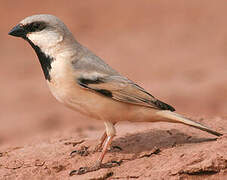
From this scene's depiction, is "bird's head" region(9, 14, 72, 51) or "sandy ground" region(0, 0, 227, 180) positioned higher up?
"bird's head" region(9, 14, 72, 51)

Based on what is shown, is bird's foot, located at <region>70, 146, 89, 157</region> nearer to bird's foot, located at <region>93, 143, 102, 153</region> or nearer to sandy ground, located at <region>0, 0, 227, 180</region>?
sandy ground, located at <region>0, 0, 227, 180</region>

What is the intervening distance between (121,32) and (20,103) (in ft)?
25.3

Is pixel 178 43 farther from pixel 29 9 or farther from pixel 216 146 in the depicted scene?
pixel 216 146

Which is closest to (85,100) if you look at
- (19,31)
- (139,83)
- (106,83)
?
(106,83)

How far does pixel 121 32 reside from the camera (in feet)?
68.0

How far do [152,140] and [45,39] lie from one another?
2.25 meters

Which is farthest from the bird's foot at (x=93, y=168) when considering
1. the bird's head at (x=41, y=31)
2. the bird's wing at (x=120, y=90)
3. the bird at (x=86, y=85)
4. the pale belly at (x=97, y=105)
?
the bird's head at (x=41, y=31)

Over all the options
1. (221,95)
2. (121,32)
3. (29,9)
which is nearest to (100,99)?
(221,95)

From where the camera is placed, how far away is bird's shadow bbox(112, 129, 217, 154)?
21.7 ft

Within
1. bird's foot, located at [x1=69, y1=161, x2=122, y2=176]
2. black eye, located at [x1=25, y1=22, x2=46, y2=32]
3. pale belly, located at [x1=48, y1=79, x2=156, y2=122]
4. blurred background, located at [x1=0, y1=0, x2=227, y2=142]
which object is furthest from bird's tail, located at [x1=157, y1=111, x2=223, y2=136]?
blurred background, located at [x1=0, y1=0, x2=227, y2=142]

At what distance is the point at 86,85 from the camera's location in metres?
6.10

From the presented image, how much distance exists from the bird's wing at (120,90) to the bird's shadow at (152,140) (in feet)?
1.97

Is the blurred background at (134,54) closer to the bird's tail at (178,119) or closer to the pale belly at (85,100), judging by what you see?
the pale belly at (85,100)

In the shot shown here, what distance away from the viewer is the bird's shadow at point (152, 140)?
21.7 feet
